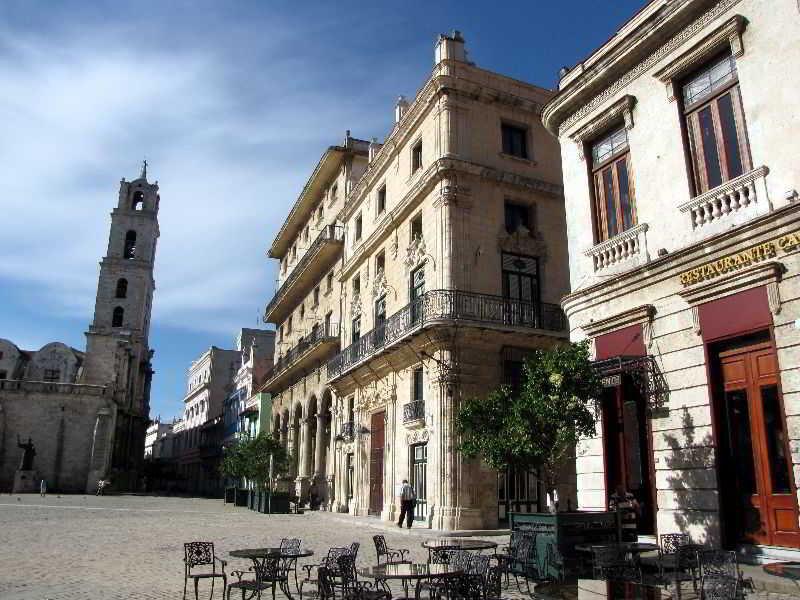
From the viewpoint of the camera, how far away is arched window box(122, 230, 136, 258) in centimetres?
6775

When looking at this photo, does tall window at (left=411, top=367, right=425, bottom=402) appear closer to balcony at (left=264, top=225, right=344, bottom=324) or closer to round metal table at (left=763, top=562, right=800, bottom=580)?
balcony at (left=264, top=225, right=344, bottom=324)

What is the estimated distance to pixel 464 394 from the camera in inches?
746

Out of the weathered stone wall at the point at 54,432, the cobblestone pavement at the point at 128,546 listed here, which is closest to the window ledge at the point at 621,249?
the cobblestone pavement at the point at 128,546

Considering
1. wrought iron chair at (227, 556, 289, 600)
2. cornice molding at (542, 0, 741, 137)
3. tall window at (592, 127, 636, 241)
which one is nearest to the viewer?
wrought iron chair at (227, 556, 289, 600)

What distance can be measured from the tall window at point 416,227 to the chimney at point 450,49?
5.19 metres

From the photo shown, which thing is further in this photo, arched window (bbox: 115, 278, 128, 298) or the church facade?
arched window (bbox: 115, 278, 128, 298)

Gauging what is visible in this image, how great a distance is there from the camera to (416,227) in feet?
75.7

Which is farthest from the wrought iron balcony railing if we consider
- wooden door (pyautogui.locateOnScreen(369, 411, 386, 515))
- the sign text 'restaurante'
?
the sign text 'restaurante'

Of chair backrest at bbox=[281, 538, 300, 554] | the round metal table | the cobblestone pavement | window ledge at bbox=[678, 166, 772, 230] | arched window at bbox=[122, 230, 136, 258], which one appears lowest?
the cobblestone pavement

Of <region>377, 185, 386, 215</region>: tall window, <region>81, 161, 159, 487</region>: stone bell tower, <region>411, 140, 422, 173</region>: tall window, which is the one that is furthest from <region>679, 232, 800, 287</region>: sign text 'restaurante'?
<region>81, 161, 159, 487</region>: stone bell tower

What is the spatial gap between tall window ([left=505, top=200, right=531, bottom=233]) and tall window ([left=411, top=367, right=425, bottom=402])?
5.59 m

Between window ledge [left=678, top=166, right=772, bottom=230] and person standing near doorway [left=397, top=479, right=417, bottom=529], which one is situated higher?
window ledge [left=678, top=166, right=772, bottom=230]

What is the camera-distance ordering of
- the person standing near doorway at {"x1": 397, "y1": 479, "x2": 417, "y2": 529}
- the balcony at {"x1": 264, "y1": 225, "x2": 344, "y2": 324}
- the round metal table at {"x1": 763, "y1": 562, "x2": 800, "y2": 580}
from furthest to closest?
the balcony at {"x1": 264, "y1": 225, "x2": 344, "y2": 324}, the person standing near doorway at {"x1": 397, "y1": 479, "x2": 417, "y2": 529}, the round metal table at {"x1": 763, "y1": 562, "x2": 800, "y2": 580}

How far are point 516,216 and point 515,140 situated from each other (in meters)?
2.85
